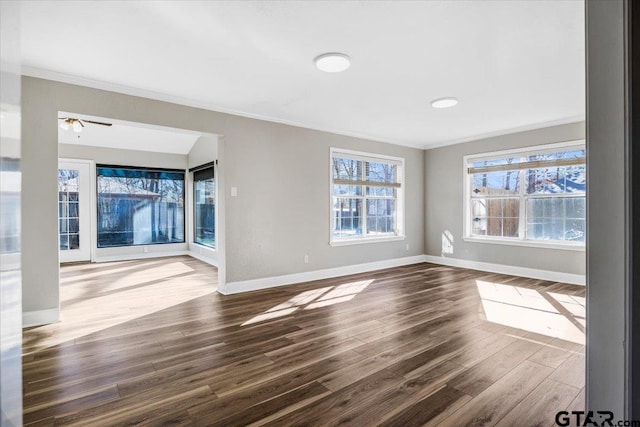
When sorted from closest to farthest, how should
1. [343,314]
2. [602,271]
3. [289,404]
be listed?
[602,271] < [289,404] < [343,314]

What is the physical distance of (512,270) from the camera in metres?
5.49

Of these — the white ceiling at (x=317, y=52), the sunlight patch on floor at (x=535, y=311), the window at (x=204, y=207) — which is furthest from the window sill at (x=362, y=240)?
the window at (x=204, y=207)

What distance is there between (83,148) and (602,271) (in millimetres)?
8478

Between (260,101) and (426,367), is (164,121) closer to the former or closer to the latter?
(260,101)

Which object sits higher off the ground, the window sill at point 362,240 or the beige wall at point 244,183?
the beige wall at point 244,183

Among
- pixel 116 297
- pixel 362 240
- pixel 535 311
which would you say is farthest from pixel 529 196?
pixel 116 297

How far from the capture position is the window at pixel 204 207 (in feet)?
23.1

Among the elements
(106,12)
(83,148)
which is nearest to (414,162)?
(106,12)

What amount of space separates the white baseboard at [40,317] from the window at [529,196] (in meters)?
6.23

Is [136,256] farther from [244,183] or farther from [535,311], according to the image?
[535,311]

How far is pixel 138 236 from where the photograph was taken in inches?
299

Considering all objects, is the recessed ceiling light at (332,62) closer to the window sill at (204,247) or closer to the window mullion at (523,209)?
the window mullion at (523,209)

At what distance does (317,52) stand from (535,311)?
353cm

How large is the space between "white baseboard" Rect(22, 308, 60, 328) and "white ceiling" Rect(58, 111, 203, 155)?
11.7ft
